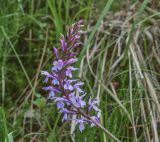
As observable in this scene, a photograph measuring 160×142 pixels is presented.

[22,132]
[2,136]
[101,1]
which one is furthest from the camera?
[101,1]

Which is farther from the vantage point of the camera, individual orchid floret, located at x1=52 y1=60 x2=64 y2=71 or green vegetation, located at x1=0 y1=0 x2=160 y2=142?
green vegetation, located at x1=0 y1=0 x2=160 y2=142

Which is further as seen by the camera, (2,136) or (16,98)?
(16,98)

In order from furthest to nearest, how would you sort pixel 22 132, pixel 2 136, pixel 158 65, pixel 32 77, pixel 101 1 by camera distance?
pixel 101 1
pixel 32 77
pixel 158 65
pixel 22 132
pixel 2 136

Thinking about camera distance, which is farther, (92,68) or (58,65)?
(92,68)

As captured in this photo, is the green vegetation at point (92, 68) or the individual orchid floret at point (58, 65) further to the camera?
the green vegetation at point (92, 68)

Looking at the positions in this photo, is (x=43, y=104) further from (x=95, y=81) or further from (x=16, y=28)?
(x=16, y=28)

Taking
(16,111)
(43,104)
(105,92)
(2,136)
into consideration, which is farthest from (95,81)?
(2,136)

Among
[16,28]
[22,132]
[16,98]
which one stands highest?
[16,28]

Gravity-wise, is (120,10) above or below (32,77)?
above
